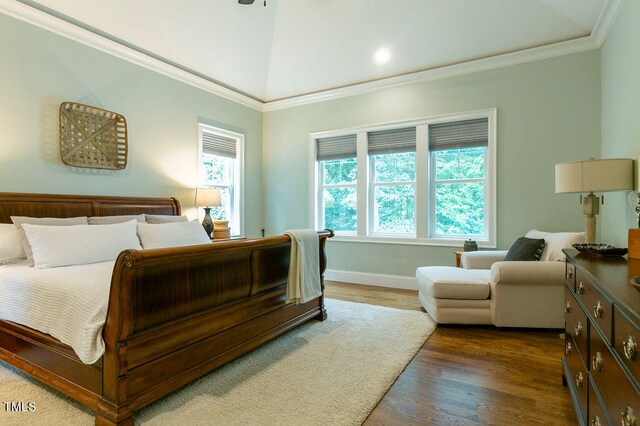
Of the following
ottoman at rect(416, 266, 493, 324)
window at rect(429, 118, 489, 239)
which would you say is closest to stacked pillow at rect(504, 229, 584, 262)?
ottoman at rect(416, 266, 493, 324)

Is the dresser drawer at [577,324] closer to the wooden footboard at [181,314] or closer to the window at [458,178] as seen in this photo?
the wooden footboard at [181,314]

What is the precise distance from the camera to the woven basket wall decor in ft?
11.2

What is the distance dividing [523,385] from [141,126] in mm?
4395

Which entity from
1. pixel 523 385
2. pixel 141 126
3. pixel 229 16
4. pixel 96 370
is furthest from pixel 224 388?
pixel 229 16

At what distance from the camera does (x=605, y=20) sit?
3320 mm

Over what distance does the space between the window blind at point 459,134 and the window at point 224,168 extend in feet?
9.49

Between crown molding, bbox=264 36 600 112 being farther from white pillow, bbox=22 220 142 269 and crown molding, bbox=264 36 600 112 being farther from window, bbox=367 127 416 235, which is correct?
white pillow, bbox=22 220 142 269

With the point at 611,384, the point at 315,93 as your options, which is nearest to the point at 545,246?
the point at 611,384

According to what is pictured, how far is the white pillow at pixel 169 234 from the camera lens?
328 centimetres

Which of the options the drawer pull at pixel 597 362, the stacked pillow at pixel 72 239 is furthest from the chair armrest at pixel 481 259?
the stacked pillow at pixel 72 239

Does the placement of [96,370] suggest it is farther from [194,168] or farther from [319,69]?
[319,69]

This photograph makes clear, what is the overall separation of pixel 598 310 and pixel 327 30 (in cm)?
413

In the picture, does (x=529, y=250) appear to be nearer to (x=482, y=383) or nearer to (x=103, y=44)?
(x=482, y=383)

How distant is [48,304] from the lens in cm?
203
